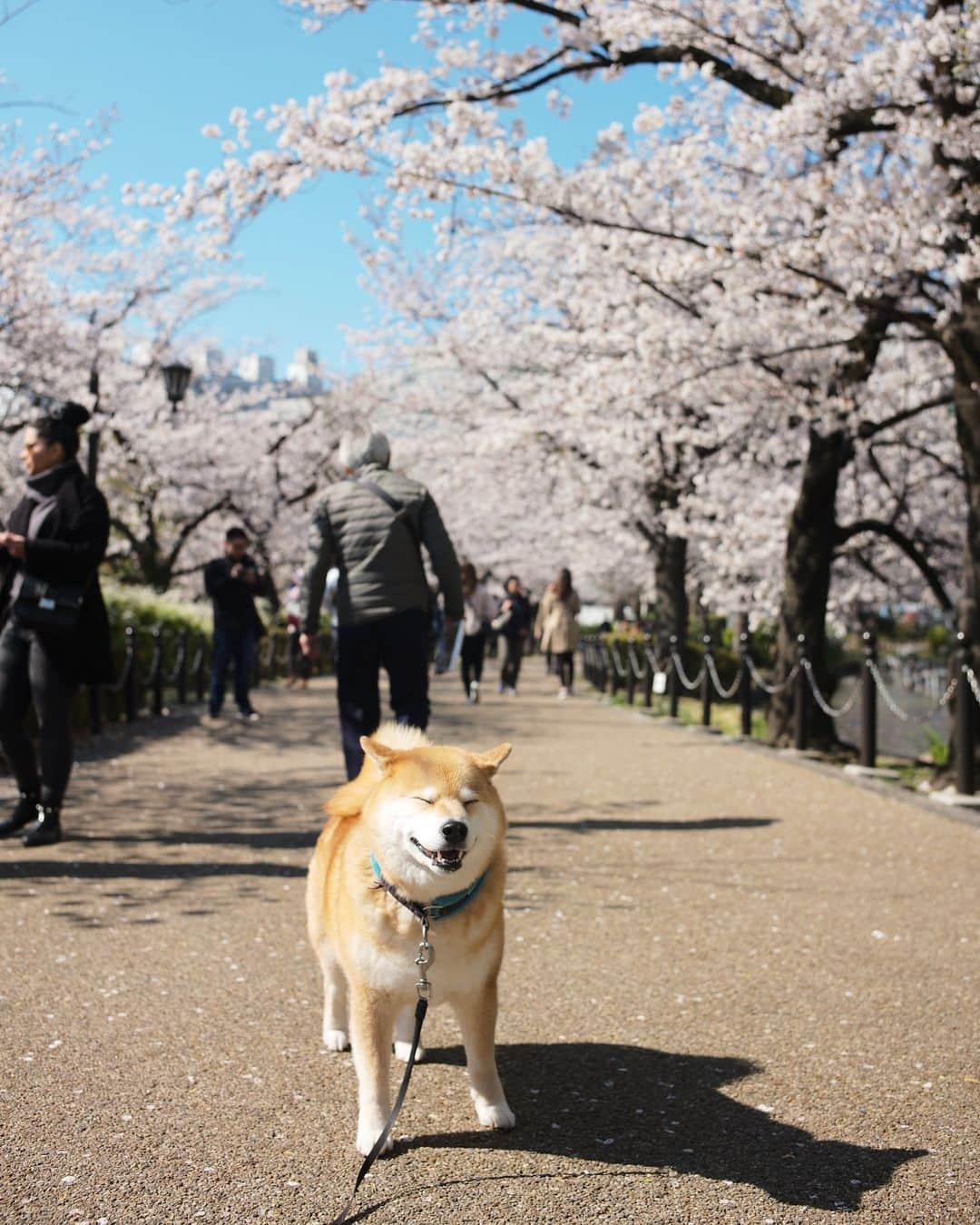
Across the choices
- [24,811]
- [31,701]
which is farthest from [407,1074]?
[24,811]

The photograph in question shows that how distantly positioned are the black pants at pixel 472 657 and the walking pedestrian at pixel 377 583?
1208 cm

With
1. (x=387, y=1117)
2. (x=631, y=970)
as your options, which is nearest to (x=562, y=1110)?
(x=387, y=1117)

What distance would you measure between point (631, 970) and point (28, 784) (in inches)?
144

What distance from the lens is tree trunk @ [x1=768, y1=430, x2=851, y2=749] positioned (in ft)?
43.3

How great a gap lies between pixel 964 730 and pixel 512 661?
13509 millimetres

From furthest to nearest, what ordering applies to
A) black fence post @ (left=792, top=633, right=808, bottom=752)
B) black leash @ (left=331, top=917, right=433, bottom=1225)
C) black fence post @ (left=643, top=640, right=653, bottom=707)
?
black fence post @ (left=643, top=640, right=653, bottom=707) < black fence post @ (left=792, top=633, right=808, bottom=752) < black leash @ (left=331, top=917, right=433, bottom=1225)

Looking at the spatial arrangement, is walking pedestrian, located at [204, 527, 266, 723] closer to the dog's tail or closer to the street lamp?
the street lamp

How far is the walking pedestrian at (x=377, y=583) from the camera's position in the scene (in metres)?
6.05

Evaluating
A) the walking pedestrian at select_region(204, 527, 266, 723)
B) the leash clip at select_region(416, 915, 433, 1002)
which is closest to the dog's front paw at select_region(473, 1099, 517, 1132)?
the leash clip at select_region(416, 915, 433, 1002)

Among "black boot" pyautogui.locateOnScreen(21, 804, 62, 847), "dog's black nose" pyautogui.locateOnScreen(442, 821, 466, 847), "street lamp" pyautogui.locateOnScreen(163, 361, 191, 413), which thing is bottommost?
"black boot" pyautogui.locateOnScreen(21, 804, 62, 847)

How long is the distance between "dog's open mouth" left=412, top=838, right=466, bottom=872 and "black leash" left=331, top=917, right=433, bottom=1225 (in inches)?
8.3

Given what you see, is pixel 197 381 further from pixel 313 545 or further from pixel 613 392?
pixel 313 545

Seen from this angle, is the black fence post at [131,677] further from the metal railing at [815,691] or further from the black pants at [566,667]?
the black pants at [566,667]

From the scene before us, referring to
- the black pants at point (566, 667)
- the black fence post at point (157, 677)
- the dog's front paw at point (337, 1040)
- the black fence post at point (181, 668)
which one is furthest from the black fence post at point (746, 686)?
the dog's front paw at point (337, 1040)
